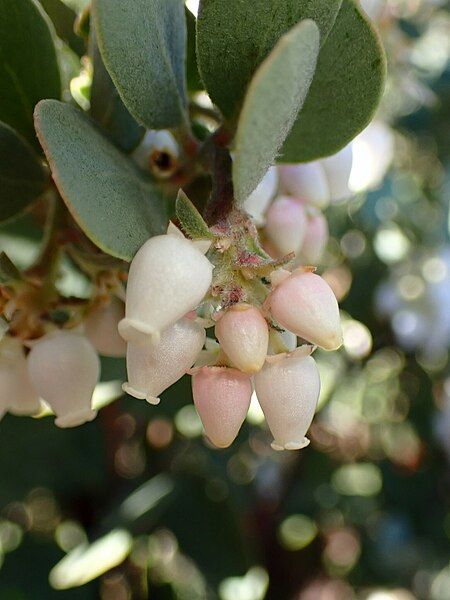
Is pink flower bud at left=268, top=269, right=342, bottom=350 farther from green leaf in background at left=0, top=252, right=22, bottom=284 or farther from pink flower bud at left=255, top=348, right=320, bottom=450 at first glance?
green leaf in background at left=0, top=252, right=22, bottom=284

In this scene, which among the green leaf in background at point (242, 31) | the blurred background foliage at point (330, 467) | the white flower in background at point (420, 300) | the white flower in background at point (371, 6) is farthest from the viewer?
the white flower in background at point (420, 300)

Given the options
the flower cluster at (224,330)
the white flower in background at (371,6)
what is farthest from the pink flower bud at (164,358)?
the white flower in background at (371,6)

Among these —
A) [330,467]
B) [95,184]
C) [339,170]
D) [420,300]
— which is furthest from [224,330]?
[330,467]

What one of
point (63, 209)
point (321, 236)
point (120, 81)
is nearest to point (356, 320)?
point (321, 236)

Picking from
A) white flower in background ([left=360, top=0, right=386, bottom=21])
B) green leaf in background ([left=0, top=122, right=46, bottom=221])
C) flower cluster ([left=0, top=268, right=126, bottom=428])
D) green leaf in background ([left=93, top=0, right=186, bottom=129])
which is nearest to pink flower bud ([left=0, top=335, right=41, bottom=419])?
flower cluster ([left=0, top=268, right=126, bottom=428])

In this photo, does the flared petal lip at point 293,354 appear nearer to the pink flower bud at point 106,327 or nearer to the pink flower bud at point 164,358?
the pink flower bud at point 164,358

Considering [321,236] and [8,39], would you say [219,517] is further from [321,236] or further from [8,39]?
[8,39]

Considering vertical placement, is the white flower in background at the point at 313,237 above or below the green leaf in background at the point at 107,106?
below
